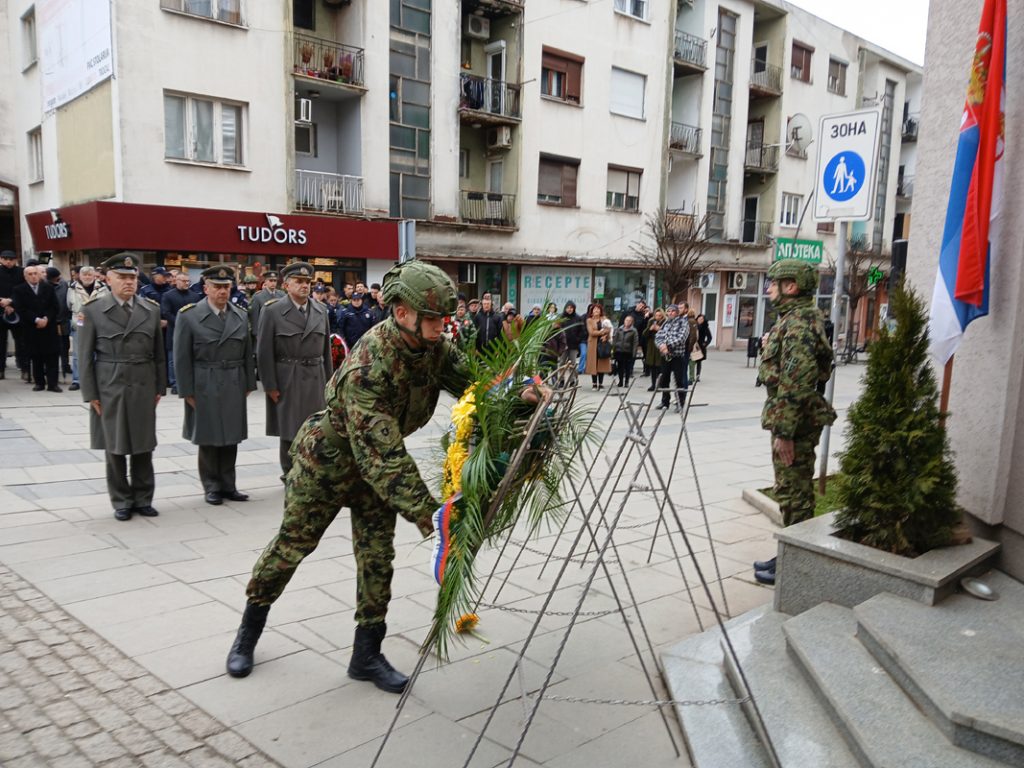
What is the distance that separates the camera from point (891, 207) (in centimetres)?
3784

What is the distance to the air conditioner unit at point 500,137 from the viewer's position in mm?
22328

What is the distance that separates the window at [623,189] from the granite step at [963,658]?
2254cm

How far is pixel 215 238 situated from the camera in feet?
55.0

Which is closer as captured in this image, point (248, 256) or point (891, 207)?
point (248, 256)

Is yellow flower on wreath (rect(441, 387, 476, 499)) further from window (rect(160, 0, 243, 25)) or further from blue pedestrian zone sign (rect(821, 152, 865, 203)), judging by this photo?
window (rect(160, 0, 243, 25))

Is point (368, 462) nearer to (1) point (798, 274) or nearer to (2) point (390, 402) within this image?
(2) point (390, 402)

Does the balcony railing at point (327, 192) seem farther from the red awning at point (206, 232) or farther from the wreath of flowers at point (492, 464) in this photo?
the wreath of flowers at point (492, 464)

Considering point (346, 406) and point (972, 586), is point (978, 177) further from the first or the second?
point (346, 406)

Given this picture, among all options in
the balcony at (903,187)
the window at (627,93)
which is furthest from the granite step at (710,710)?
the balcony at (903,187)

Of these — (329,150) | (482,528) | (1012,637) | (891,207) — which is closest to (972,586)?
(1012,637)

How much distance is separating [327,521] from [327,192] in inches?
644

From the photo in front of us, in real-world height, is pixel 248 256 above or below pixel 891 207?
below

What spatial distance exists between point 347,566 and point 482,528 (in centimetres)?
261

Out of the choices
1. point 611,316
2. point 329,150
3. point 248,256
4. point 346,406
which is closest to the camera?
point 346,406
